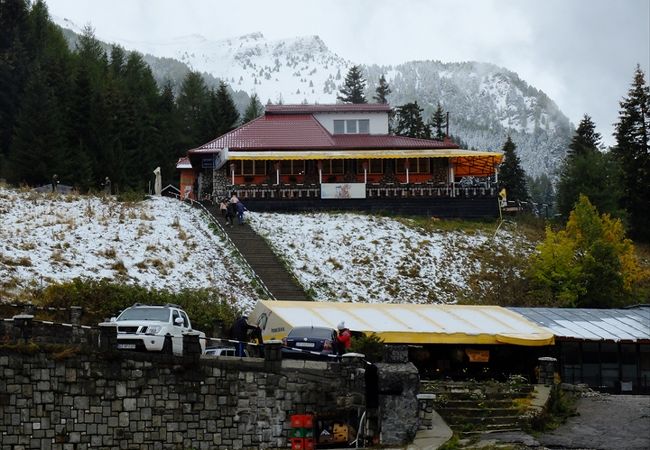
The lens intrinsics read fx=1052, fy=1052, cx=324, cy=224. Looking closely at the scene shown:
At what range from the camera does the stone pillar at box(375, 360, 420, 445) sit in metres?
22.3

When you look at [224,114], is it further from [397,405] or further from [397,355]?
[397,405]

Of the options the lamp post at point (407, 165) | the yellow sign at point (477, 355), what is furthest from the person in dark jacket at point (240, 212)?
the yellow sign at point (477, 355)

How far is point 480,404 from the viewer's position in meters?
25.4

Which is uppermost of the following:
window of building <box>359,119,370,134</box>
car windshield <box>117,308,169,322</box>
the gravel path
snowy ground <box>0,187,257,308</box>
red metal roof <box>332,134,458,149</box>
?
window of building <box>359,119,370,134</box>

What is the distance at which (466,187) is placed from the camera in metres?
53.3

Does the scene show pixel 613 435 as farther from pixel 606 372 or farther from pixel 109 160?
pixel 109 160

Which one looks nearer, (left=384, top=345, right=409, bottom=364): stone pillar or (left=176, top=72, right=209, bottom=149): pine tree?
(left=384, top=345, right=409, bottom=364): stone pillar

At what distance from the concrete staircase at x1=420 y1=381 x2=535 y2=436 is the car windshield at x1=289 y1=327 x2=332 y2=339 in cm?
268

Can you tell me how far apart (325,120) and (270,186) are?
Result: 1153 centimetres

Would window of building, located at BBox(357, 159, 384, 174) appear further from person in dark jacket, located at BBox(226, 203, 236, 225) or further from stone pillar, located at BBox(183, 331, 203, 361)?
stone pillar, located at BBox(183, 331, 203, 361)

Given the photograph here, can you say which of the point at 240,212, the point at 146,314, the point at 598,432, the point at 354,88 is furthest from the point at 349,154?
the point at 354,88

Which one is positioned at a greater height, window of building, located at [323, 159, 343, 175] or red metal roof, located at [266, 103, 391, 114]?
red metal roof, located at [266, 103, 391, 114]

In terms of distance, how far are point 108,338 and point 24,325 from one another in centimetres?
174

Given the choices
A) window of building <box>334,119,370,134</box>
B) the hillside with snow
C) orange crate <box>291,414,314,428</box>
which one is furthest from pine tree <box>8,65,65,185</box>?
orange crate <box>291,414,314,428</box>
